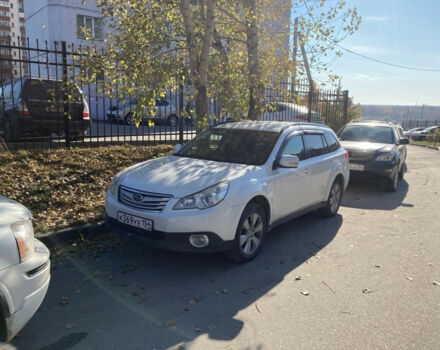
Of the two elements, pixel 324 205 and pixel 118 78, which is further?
pixel 118 78

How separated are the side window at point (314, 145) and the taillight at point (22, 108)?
647 cm

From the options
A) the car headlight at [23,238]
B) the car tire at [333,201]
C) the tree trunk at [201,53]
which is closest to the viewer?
the car headlight at [23,238]

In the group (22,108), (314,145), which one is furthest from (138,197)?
(22,108)

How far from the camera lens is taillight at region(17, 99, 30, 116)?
884cm

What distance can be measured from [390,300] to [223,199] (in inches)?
76.4

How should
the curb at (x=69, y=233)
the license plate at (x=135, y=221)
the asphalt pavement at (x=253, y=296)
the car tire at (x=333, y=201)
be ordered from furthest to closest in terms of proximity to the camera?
1. the car tire at (x=333, y=201)
2. the curb at (x=69, y=233)
3. the license plate at (x=135, y=221)
4. the asphalt pavement at (x=253, y=296)

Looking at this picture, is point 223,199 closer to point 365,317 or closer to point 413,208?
point 365,317

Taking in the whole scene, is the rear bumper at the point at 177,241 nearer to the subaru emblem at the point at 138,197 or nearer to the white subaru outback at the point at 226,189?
the white subaru outback at the point at 226,189

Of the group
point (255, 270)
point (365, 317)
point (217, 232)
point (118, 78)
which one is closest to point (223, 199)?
point (217, 232)

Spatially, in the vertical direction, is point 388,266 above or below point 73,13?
below

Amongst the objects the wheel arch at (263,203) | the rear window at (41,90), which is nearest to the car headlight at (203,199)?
the wheel arch at (263,203)

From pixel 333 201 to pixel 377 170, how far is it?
8.78 ft

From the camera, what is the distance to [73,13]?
24906 mm

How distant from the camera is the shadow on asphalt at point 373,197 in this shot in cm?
791
